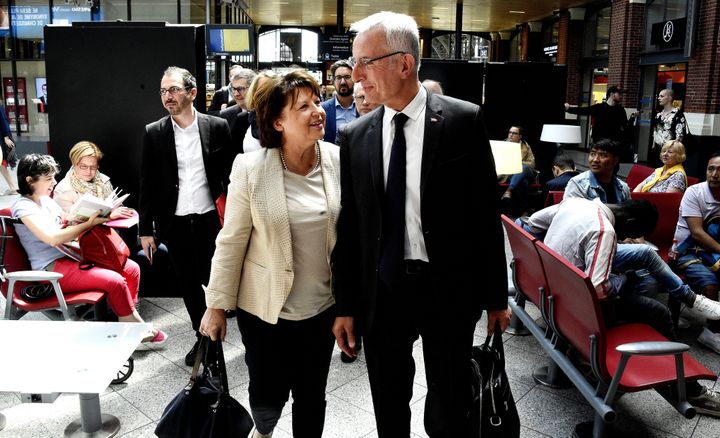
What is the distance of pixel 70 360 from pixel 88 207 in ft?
4.21

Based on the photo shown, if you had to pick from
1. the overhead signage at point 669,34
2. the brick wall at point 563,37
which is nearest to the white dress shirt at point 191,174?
the overhead signage at point 669,34

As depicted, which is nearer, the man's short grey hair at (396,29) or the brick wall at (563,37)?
the man's short grey hair at (396,29)

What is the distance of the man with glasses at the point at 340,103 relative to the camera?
479 centimetres

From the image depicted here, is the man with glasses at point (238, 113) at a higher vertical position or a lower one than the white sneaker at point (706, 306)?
higher

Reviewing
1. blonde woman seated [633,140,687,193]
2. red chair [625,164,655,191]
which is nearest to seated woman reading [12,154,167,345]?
blonde woman seated [633,140,687,193]

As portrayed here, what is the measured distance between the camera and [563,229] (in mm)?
3490

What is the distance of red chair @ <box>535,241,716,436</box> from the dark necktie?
39.0 inches

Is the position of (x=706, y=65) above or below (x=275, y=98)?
above

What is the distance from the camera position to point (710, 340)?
4.32 m

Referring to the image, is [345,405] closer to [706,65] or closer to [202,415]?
[202,415]

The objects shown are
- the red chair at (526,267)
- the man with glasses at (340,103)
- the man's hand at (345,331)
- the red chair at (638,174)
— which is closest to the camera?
the man's hand at (345,331)

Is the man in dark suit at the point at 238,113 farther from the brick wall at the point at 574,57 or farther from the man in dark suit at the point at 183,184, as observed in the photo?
the brick wall at the point at 574,57

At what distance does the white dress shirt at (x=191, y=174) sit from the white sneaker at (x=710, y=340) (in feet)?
12.0

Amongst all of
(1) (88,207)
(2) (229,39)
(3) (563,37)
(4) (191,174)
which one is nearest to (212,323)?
(4) (191,174)
